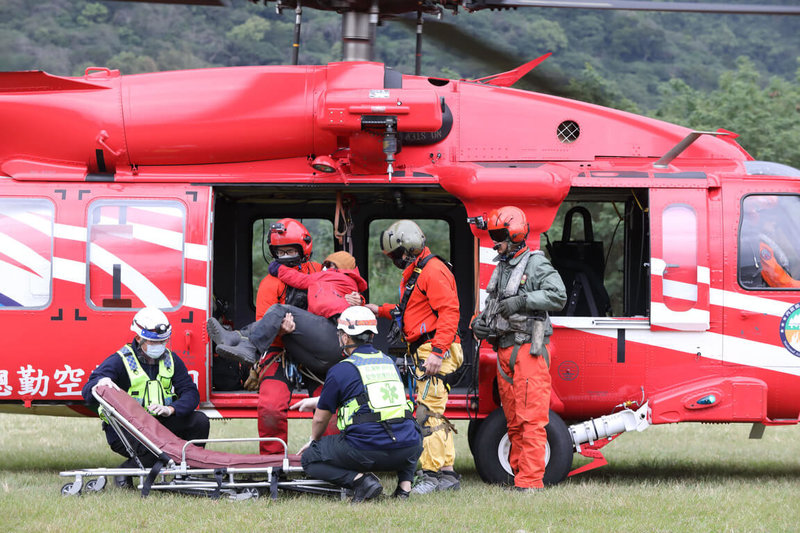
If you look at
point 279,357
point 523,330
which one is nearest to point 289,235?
point 279,357

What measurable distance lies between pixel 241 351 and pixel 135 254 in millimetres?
1342

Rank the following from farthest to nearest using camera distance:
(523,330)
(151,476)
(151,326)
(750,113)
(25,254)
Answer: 1. (750,113)
2. (25,254)
3. (523,330)
4. (151,326)
5. (151,476)

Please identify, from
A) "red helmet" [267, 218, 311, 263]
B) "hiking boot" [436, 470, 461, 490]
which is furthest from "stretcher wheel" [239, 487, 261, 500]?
"red helmet" [267, 218, 311, 263]

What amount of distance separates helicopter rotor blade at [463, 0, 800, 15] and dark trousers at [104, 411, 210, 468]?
386cm

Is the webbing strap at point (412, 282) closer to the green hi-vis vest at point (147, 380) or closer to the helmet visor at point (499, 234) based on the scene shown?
the helmet visor at point (499, 234)

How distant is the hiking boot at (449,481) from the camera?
27.1 feet

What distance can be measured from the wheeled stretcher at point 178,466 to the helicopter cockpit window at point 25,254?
132cm

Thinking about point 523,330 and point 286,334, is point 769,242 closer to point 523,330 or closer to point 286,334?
point 523,330

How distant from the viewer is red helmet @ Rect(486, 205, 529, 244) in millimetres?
8234

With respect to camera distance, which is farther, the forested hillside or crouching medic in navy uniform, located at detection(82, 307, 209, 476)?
the forested hillside

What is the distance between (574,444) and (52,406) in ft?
14.0

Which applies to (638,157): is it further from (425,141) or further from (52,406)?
(52,406)

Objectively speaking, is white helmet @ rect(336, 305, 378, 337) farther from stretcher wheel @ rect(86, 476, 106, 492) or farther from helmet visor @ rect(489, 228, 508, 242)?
stretcher wheel @ rect(86, 476, 106, 492)

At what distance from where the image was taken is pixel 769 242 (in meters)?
8.79
